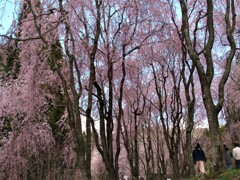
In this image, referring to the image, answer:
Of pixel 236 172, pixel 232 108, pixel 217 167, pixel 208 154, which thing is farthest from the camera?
pixel 208 154

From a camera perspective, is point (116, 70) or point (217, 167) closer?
point (217, 167)

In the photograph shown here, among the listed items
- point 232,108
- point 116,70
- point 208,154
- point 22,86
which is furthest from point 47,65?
point 208,154

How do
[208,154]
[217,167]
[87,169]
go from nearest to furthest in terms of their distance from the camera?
[217,167]
[87,169]
[208,154]

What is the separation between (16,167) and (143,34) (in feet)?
Answer: 25.0

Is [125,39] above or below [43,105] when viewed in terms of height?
above

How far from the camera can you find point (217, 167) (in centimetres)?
702

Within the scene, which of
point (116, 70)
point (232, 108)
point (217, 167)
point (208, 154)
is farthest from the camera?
point (208, 154)

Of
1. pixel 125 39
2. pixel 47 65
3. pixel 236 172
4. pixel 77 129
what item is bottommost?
pixel 236 172

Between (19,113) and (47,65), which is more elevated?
(47,65)

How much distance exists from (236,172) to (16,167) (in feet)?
35.0

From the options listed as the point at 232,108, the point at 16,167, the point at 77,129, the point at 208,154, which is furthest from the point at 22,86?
the point at 208,154

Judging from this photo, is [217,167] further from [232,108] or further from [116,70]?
[232,108]

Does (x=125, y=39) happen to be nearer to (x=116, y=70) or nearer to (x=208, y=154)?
(x=116, y=70)

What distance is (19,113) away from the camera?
14.3 meters
